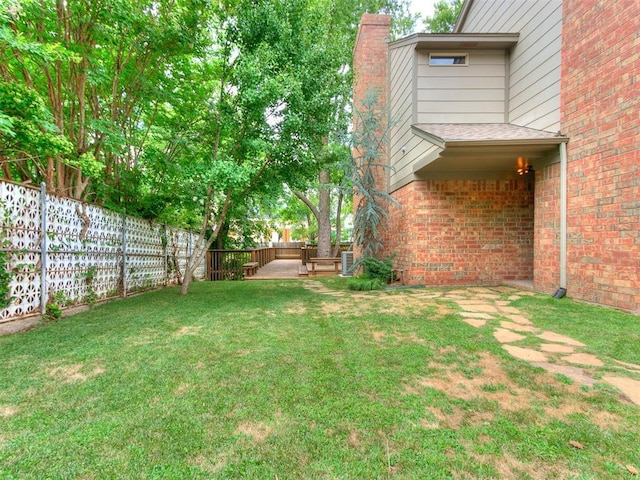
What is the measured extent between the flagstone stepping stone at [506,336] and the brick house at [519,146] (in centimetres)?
189

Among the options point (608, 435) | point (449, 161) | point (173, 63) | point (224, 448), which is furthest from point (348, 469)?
point (173, 63)

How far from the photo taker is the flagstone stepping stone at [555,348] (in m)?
2.64

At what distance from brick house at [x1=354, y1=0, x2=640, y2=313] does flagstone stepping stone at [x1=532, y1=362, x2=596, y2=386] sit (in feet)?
7.85

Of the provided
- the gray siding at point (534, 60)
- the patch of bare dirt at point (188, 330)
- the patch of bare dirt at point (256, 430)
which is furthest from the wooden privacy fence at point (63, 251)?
the gray siding at point (534, 60)

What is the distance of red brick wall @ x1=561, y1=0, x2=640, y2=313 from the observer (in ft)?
12.2

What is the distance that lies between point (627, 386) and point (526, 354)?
0.66 meters

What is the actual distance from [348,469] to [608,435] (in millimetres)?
1340

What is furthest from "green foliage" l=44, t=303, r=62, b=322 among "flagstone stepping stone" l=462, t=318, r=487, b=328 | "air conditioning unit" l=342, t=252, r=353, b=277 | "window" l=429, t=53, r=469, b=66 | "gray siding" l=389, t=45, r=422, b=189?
"window" l=429, t=53, r=469, b=66

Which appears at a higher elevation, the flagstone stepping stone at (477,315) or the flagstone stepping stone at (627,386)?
the flagstone stepping stone at (627,386)

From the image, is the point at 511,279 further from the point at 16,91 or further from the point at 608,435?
the point at 16,91

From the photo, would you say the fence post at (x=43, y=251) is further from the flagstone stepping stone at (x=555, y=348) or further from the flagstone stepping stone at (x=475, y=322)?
the flagstone stepping stone at (x=555, y=348)

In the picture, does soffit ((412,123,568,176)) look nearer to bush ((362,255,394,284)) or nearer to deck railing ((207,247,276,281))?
bush ((362,255,394,284))

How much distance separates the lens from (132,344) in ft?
9.87

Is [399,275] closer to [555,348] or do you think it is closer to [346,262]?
[346,262]
